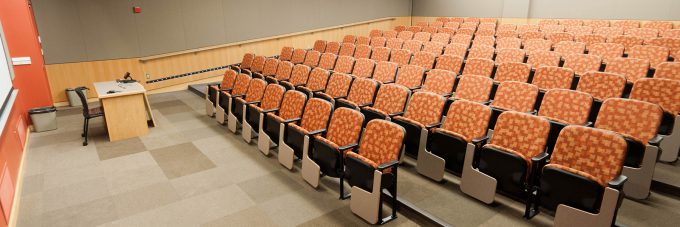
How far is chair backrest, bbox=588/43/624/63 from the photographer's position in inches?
178

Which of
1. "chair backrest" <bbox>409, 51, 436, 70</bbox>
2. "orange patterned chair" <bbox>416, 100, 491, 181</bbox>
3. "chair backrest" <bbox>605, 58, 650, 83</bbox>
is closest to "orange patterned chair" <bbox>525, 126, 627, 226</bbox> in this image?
"orange patterned chair" <bbox>416, 100, 491, 181</bbox>

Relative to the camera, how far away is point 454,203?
2656 mm

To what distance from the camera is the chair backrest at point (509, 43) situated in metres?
5.53

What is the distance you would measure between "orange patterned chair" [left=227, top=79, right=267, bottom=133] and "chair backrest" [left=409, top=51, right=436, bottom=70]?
81.8 inches

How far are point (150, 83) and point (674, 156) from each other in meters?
6.91

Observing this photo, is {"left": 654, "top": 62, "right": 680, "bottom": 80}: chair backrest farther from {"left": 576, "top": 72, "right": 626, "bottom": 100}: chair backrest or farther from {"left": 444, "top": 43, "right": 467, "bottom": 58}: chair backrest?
{"left": 444, "top": 43, "right": 467, "bottom": 58}: chair backrest

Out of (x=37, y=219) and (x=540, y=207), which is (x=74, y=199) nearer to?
(x=37, y=219)

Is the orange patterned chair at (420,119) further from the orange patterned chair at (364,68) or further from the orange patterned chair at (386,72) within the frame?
the orange patterned chair at (364,68)

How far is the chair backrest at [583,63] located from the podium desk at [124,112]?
467 centimetres

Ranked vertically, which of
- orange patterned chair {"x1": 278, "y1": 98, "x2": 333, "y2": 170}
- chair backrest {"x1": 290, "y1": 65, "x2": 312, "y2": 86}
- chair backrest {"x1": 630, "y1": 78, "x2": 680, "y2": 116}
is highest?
chair backrest {"x1": 630, "y1": 78, "x2": 680, "y2": 116}

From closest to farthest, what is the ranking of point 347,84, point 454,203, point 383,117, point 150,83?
point 454,203, point 383,117, point 347,84, point 150,83

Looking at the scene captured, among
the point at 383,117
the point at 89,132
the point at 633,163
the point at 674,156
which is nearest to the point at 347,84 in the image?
the point at 383,117

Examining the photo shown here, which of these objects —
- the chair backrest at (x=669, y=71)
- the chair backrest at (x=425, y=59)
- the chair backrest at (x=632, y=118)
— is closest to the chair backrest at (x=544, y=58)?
the chair backrest at (x=669, y=71)

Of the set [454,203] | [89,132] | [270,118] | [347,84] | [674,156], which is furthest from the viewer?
[89,132]
